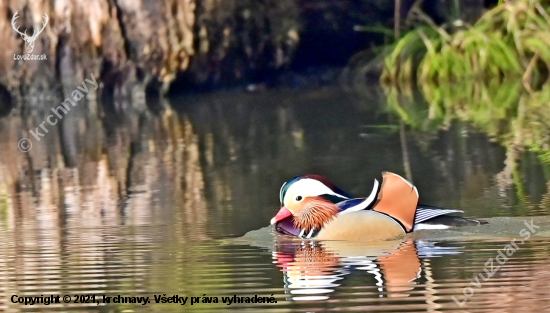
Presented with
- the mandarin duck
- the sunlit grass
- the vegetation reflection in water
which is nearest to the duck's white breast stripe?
the mandarin duck

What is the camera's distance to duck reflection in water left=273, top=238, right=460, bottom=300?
3.62 m

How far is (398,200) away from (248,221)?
2.90 feet

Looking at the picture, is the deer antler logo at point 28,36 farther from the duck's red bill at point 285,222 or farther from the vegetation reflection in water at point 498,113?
the duck's red bill at point 285,222

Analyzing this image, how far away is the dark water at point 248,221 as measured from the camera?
361 cm

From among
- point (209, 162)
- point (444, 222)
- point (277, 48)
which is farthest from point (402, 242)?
point (277, 48)

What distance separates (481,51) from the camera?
1355 centimetres

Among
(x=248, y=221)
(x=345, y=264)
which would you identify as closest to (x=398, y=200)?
(x=345, y=264)

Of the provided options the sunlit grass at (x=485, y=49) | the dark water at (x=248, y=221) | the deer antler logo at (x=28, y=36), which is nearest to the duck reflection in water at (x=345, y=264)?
the dark water at (x=248, y=221)

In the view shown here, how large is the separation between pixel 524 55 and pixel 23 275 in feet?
34.8

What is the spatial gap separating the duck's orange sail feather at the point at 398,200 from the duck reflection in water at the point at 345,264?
0.33 ft

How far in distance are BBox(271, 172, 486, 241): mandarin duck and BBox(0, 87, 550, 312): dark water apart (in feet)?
0.18

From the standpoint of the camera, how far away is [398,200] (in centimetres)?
427

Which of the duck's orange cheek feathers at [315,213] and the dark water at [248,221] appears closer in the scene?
the dark water at [248,221]

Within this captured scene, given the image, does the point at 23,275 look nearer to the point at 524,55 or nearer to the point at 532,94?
the point at 532,94
